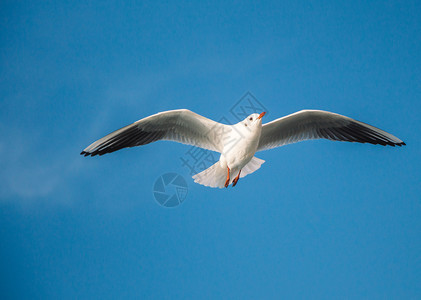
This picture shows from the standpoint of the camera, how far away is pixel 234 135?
4.76 m

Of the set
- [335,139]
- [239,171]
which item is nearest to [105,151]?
[239,171]

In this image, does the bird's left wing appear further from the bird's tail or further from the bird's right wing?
the bird's right wing

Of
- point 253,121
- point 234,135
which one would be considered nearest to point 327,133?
point 253,121

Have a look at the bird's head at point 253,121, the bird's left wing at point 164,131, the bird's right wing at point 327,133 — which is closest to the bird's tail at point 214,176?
the bird's left wing at point 164,131

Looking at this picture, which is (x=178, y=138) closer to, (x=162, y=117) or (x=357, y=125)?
(x=162, y=117)

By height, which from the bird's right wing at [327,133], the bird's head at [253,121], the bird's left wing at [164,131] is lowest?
the bird's right wing at [327,133]

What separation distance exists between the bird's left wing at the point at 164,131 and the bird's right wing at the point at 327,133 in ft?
2.34

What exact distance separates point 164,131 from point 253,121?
116 centimetres

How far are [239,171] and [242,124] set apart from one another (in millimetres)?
732

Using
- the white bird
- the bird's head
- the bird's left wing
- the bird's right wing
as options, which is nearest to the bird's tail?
the white bird

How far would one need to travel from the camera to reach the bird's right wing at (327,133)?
17.1 ft

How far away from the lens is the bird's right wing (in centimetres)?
520

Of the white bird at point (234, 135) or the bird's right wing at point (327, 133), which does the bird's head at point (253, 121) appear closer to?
the white bird at point (234, 135)

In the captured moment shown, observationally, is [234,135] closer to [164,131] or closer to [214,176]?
[214,176]
